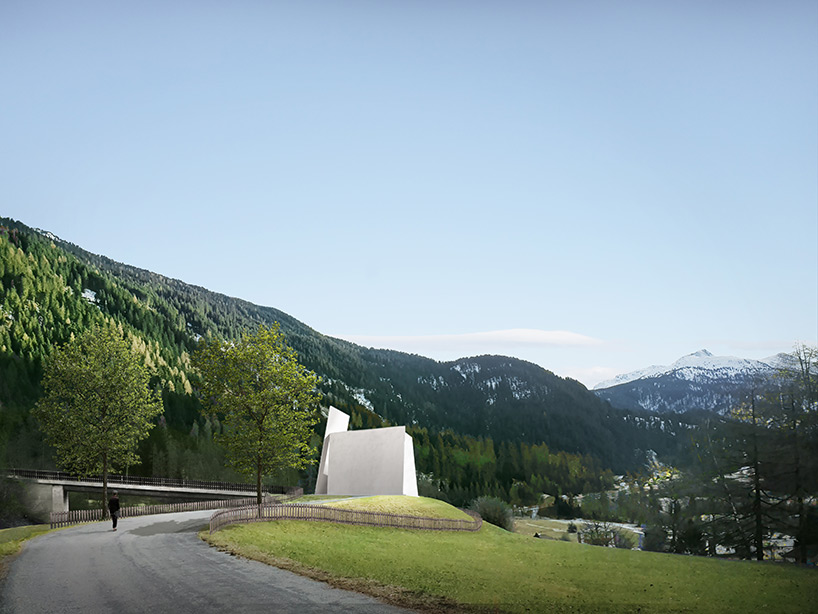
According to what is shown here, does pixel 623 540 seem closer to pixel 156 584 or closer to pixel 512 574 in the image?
pixel 512 574

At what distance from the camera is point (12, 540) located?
102ft

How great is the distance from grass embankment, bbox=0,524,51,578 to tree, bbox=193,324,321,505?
1184cm

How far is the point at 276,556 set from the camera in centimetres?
2433

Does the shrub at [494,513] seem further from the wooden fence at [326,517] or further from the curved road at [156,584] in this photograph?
the curved road at [156,584]

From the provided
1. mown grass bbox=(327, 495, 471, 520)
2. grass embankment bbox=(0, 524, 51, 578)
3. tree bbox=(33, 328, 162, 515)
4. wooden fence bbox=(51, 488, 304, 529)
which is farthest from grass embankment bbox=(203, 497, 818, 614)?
tree bbox=(33, 328, 162, 515)

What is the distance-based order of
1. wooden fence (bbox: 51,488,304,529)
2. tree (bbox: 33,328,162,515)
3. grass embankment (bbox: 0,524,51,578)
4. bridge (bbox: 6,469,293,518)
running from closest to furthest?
1. grass embankment (bbox: 0,524,51,578)
2. wooden fence (bbox: 51,488,304,529)
3. tree (bbox: 33,328,162,515)
4. bridge (bbox: 6,469,293,518)

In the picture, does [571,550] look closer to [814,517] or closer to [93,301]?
[814,517]

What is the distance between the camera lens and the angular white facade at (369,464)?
6662cm

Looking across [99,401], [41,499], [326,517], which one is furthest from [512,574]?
[41,499]

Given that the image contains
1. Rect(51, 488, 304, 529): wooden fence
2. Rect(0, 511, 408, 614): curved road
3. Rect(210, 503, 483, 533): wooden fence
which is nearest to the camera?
Rect(0, 511, 408, 614): curved road

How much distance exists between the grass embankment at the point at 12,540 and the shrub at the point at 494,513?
4243 cm

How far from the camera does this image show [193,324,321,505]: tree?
44.0 metres

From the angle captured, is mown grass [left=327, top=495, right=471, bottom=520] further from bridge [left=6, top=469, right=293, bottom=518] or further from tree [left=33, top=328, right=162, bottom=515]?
bridge [left=6, top=469, right=293, bottom=518]

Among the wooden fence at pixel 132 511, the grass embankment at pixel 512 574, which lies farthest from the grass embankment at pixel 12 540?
the grass embankment at pixel 512 574
